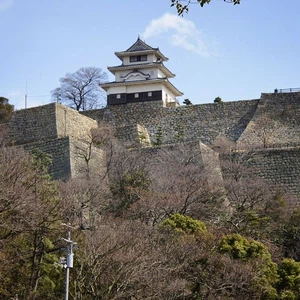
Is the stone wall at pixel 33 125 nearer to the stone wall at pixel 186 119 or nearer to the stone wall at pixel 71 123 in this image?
the stone wall at pixel 71 123

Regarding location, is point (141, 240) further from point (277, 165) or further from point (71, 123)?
point (71, 123)

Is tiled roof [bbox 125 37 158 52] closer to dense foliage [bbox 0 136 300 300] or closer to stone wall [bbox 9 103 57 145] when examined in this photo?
stone wall [bbox 9 103 57 145]

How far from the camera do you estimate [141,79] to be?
111 ft

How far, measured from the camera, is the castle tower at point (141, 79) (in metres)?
33.4

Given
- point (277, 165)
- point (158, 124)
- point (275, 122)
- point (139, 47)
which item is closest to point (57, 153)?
point (158, 124)

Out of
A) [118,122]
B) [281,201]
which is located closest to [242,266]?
[281,201]

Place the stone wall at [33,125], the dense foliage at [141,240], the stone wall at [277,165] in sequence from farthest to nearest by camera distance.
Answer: the stone wall at [33,125] < the stone wall at [277,165] < the dense foliage at [141,240]

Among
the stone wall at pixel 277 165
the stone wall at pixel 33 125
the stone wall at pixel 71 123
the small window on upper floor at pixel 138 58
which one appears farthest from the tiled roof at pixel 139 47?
the stone wall at pixel 277 165

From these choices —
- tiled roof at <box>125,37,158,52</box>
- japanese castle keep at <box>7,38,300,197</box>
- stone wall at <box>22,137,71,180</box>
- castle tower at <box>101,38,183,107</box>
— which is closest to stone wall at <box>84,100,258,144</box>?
japanese castle keep at <box>7,38,300,197</box>

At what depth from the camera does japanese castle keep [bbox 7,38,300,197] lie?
86.0ft

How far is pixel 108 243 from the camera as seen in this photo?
1612cm

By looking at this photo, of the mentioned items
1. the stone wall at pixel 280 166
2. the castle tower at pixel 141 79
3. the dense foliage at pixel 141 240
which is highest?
the castle tower at pixel 141 79

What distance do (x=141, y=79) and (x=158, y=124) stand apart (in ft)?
10.1

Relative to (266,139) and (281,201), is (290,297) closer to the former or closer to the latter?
(281,201)
